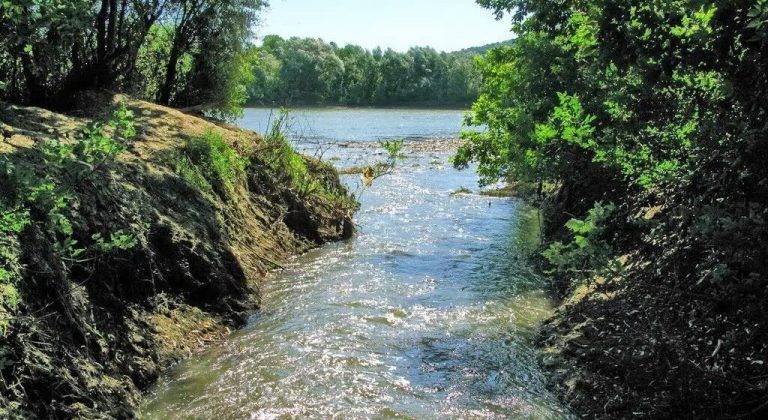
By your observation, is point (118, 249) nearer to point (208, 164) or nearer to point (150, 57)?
point (208, 164)

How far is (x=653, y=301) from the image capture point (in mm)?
6125

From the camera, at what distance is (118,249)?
23.8 feet

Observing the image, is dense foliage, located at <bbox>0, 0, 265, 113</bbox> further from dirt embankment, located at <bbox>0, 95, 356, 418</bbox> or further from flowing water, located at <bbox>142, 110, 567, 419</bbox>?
flowing water, located at <bbox>142, 110, 567, 419</bbox>

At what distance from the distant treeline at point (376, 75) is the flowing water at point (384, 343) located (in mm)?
98179

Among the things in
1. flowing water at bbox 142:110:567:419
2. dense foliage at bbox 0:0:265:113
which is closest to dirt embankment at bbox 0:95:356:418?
flowing water at bbox 142:110:567:419

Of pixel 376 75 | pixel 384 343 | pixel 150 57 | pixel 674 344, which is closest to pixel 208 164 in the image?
pixel 384 343

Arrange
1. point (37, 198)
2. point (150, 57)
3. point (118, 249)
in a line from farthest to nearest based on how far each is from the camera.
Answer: point (150, 57)
point (118, 249)
point (37, 198)

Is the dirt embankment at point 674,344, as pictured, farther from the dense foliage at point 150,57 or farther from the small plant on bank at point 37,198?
the dense foliage at point 150,57

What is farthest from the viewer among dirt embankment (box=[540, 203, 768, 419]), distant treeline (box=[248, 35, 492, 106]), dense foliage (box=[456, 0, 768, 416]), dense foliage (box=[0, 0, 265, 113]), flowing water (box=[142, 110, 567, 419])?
distant treeline (box=[248, 35, 492, 106])

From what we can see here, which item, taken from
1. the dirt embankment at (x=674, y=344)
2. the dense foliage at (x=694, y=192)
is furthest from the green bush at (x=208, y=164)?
the dirt embankment at (x=674, y=344)

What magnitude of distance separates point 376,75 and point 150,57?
340 feet

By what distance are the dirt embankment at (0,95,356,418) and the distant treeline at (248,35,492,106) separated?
323ft

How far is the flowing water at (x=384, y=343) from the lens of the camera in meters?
6.57

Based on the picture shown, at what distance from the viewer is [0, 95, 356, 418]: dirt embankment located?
17.4 feet
